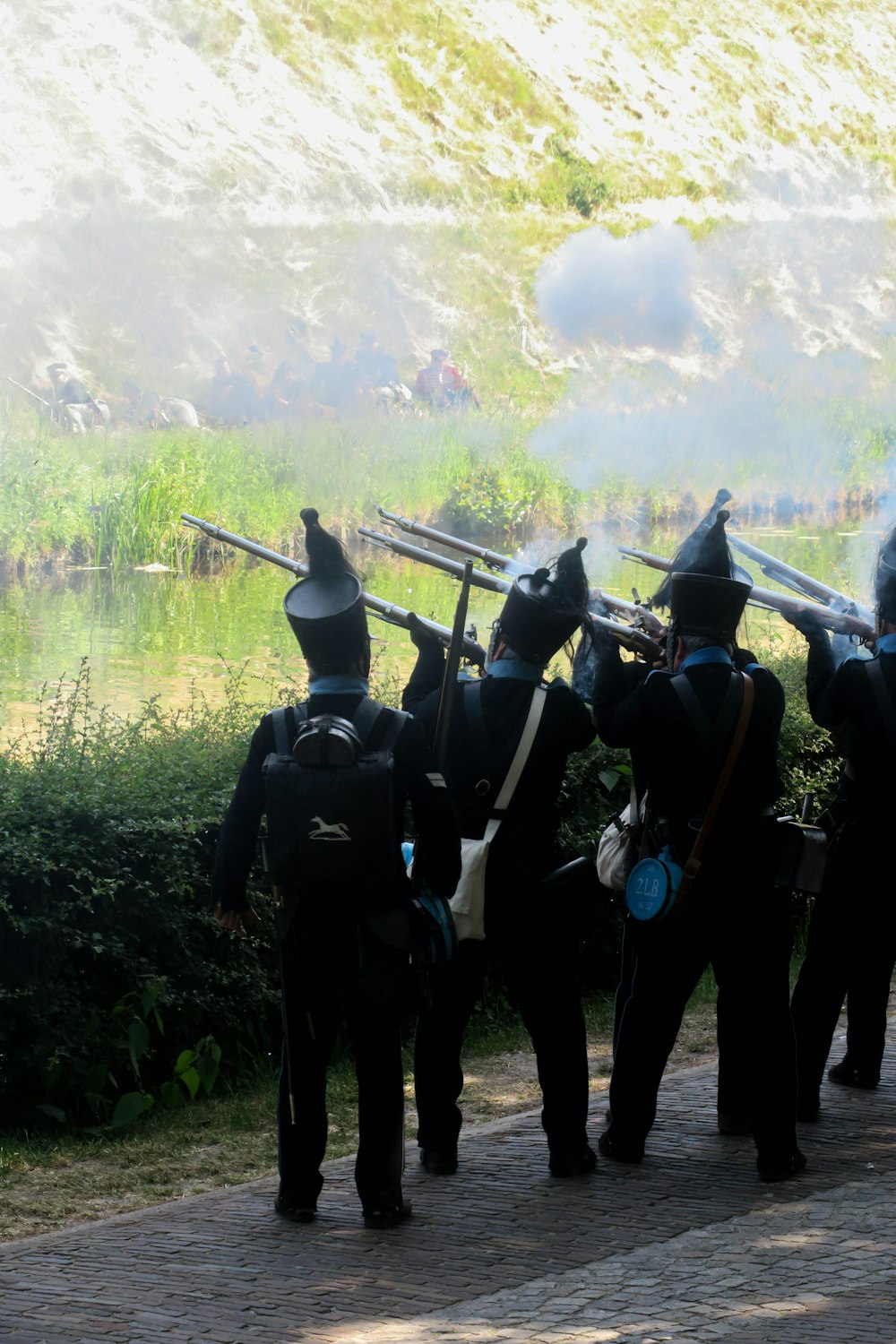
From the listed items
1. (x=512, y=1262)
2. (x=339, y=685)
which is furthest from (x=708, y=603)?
(x=512, y=1262)

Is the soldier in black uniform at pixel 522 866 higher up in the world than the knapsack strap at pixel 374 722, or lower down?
lower down

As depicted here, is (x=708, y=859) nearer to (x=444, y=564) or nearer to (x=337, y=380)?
(x=444, y=564)

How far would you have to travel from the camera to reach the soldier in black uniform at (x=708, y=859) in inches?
205

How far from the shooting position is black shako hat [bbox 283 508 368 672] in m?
4.80

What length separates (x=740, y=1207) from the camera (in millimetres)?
4840

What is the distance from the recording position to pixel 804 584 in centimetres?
649

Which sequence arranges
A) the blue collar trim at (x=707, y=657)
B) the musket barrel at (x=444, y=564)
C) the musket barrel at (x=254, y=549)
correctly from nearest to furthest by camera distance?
the blue collar trim at (x=707, y=657) → the musket barrel at (x=444, y=564) → the musket barrel at (x=254, y=549)

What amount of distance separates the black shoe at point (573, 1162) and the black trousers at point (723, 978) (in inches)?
5.6

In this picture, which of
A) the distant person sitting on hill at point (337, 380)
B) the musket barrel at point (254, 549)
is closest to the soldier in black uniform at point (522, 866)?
Result: the musket barrel at point (254, 549)

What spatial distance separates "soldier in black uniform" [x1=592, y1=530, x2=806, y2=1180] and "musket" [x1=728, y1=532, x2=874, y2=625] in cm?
100

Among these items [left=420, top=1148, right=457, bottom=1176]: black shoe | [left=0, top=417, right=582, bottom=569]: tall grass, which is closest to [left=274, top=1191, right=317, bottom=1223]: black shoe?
[left=420, top=1148, right=457, bottom=1176]: black shoe

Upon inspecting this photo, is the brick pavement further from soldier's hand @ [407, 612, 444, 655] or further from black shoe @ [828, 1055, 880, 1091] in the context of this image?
soldier's hand @ [407, 612, 444, 655]

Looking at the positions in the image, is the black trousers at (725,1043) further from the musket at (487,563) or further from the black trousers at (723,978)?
the musket at (487,563)

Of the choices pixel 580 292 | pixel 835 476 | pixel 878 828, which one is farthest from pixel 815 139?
pixel 878 828
